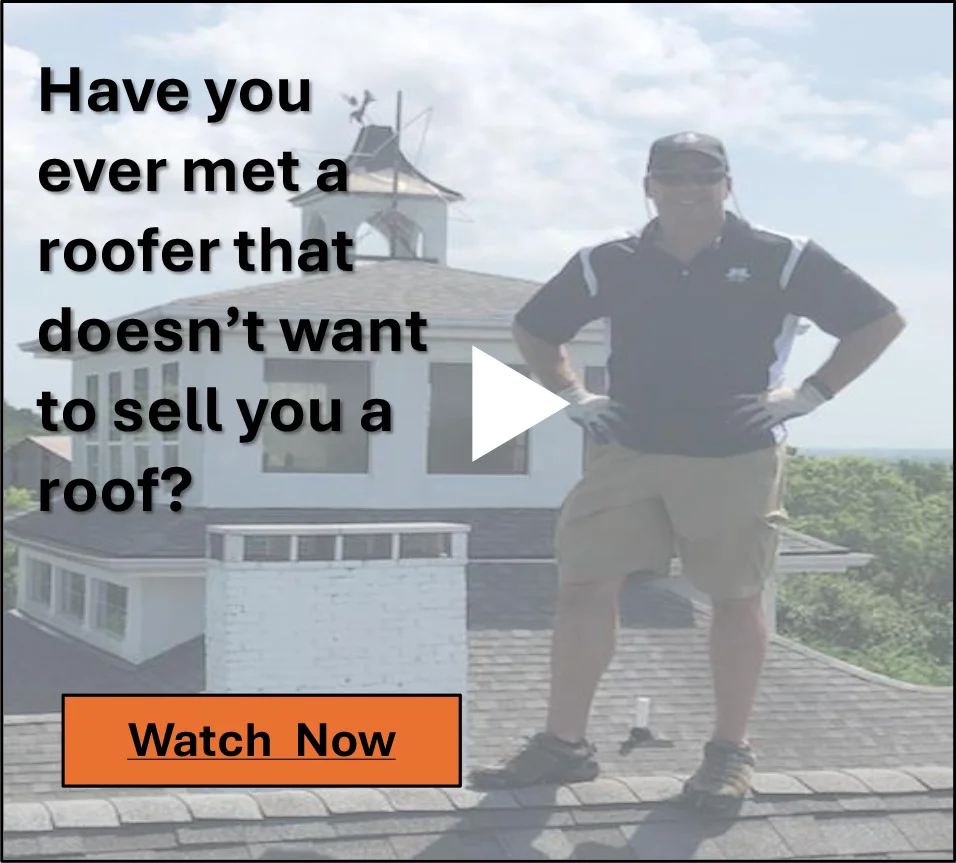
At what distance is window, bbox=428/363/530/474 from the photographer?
73.2 ft

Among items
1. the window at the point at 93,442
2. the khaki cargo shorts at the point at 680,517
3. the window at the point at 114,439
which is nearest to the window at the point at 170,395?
the window at the point at 114,439

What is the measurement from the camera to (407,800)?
213 inches

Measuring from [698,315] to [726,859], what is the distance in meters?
1.62

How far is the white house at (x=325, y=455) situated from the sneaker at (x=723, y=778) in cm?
1442

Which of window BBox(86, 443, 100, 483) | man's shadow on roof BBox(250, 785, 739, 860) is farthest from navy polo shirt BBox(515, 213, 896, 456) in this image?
window BBox(86, 443, 100, 483)

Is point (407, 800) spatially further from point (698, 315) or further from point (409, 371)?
point (409, 371)

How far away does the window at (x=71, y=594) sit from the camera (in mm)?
24297

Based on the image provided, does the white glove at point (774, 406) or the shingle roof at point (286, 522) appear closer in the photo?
the white glove at point (774, 406)

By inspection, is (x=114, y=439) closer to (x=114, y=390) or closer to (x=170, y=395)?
(x=114, y=390)

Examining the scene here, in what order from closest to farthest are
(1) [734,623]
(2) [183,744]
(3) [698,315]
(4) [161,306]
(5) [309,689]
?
(3) [698,315] < (1) [734,623] < (2) [183,744] < (5) [309,689] < (4) [161,306]

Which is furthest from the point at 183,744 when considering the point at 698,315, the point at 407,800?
the point at 698,315

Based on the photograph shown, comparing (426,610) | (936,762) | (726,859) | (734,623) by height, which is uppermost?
(734,623)

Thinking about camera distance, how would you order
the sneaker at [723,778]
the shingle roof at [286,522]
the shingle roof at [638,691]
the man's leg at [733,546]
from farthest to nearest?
1. the shingle roof at [286,522]
2. the shingle roof at [638,691]
3. the sneaker at [723,778]
4. the man's leg at [733,546]

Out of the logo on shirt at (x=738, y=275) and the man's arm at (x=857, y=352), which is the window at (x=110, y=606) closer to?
the man's arm at (x=857, y=352)
